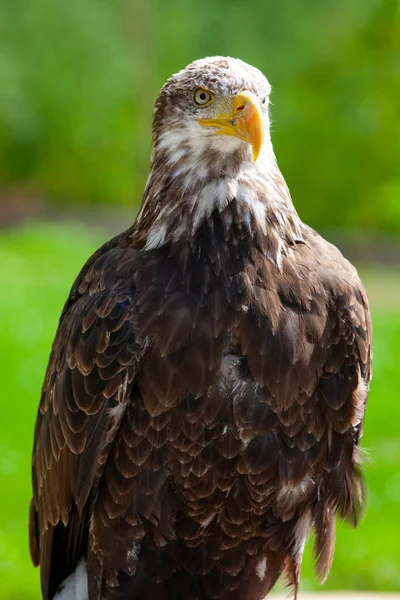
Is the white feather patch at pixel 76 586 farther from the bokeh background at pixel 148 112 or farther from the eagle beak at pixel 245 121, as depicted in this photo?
the bokeh background at pixel 148 112

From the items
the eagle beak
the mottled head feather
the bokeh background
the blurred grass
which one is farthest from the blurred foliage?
the eagle beak

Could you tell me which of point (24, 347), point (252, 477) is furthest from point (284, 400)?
point (24, 347)

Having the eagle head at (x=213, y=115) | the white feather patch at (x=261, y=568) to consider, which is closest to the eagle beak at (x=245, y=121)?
the eagle head at (x=213, y=115)

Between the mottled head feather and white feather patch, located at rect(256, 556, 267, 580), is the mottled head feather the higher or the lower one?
the higher one

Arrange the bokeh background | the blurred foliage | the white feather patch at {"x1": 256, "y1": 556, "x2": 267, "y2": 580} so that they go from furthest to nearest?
the blurred foliage, the bokeh background, the white feather patch at {"x1": 256, "y1": 556, "x2": 267, "y2": 580}

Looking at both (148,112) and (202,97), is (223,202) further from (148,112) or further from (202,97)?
(148,112)

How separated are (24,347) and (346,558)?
4.90m

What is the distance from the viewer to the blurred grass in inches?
243

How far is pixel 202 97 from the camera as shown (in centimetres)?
340

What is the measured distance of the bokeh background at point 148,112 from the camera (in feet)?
56.1

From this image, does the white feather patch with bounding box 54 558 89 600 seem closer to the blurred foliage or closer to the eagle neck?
the eagle neck

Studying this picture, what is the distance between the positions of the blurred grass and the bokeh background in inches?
5.5

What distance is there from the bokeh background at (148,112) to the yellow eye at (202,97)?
9.97m

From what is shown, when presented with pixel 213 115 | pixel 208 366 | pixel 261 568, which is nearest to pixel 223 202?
pixel 213 115
